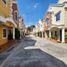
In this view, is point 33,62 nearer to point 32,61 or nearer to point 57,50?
point 32,61

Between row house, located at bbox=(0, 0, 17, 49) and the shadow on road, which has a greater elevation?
row house, located at bbox=(0, 0, 17, 49)

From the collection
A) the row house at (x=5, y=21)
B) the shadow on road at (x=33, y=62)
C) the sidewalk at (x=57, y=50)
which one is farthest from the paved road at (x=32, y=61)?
the row house at (x=5, y=21)

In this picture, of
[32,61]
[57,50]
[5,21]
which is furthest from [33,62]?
[5,21]

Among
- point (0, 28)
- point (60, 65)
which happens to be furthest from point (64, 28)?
point (60, 65)

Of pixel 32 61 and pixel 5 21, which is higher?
pixel 5 21

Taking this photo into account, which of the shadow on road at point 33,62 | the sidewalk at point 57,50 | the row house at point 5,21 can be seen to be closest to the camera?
the shadow on road at point 33,62

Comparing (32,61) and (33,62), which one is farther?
(32,61)

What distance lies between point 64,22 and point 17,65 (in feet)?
60.4

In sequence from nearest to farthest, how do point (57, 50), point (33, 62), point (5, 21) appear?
point (33, 62) → point (5, 21) → point (57, 50)

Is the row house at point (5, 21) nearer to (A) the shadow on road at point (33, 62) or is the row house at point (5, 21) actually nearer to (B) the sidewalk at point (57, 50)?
(B) the sidewalk at point (57, 50)

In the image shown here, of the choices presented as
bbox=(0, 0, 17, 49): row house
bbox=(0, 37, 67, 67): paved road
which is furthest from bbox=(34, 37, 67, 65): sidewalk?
bbox=(0, 0, 17, 49): row house

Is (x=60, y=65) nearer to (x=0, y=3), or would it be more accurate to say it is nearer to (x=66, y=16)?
(x=0, y=3)

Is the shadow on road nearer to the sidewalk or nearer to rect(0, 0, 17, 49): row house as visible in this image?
the sidewalk

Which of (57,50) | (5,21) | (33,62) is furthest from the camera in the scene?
(57,50)
